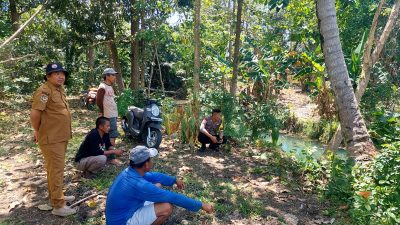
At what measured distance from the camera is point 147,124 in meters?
6.30

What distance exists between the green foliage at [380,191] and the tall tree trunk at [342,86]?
1.76 feet

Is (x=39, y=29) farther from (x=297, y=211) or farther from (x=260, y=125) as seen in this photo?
(x=297, y=211)

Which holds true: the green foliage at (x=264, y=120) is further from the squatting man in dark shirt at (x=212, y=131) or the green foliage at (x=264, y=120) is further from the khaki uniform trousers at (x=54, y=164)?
the khaki uniform trousers at (x=54, y=164)

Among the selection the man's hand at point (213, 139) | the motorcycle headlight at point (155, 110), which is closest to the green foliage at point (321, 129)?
the man's hand at point (213, 139)

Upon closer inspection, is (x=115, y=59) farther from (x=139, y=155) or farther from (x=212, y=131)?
(x=139, y=155)

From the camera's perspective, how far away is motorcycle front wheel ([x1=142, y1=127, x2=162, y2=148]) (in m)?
6.34

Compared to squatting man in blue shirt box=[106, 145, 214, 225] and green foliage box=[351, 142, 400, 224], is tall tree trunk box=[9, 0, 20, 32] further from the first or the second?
green foliage box=[351, 142, 400, 224]

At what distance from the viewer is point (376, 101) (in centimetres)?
1032

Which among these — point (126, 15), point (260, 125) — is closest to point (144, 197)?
point (260, 125)

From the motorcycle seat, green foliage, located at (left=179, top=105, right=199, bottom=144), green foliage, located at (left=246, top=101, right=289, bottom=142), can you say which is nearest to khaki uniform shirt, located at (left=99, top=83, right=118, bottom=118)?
the motorcycle seat

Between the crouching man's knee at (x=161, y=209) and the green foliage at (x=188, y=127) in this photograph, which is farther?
the green foliage at (x=188, y=127)

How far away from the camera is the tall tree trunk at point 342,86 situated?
4609mm

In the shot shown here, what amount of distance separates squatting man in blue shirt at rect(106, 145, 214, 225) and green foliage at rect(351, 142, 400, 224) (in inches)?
69.5

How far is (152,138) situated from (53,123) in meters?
2.84
